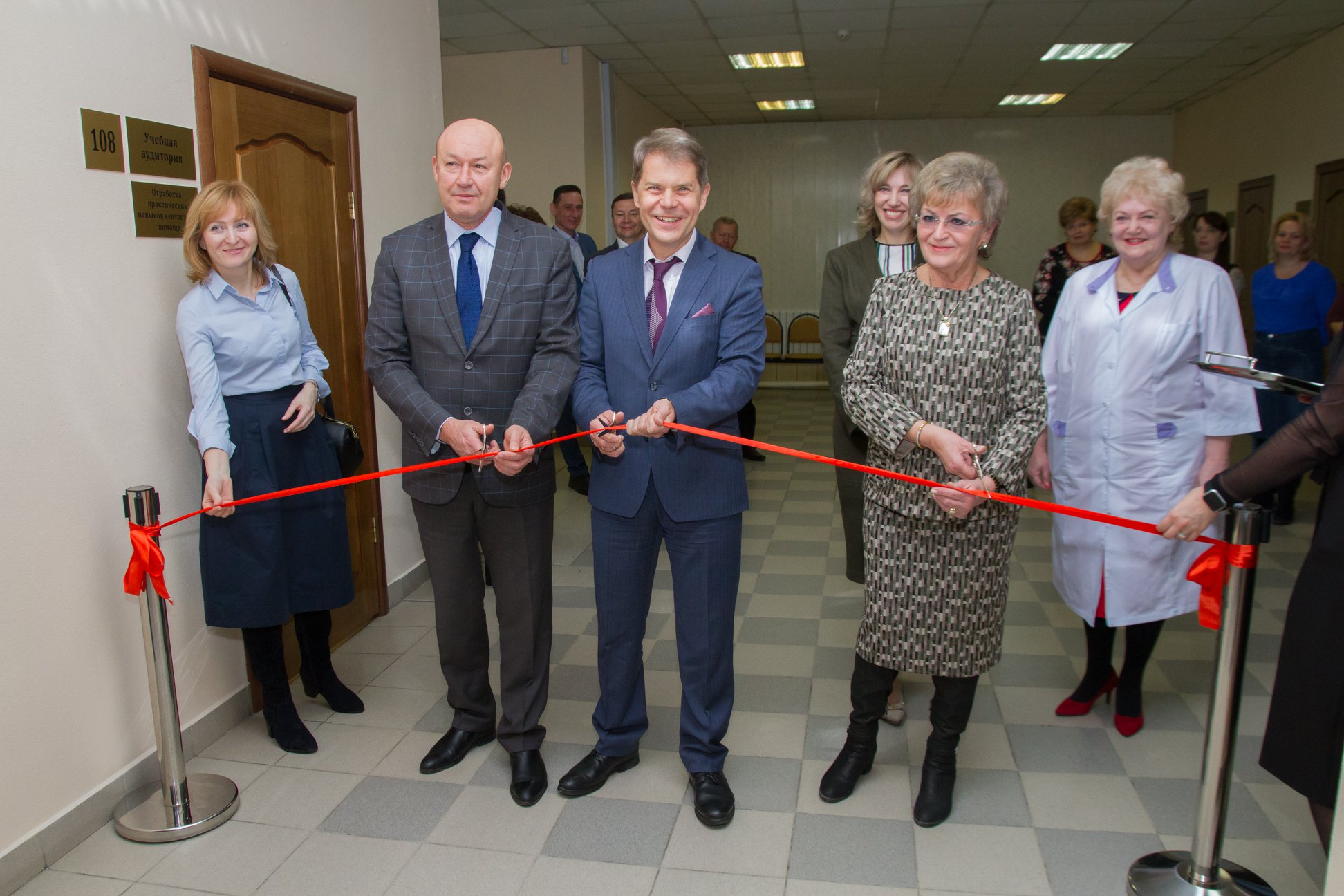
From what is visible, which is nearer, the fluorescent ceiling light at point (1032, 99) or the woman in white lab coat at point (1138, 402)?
the woman in white lab coat at point (1138, 402)

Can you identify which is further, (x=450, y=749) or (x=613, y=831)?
(x=450, y=749)

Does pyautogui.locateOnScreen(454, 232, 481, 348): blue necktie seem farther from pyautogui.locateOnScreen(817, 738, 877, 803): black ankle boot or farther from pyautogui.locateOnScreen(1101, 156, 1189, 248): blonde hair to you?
pyautogui.locateOnScreen(1101, 156, 1189, 248): blonde hair

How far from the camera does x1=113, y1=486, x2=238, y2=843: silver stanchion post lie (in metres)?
2.64

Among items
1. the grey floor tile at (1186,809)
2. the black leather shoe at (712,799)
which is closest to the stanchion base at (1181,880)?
the grey floor tile at (1186,809)

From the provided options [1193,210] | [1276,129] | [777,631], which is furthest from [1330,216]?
[777,631]

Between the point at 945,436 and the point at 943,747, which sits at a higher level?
the point at 945,436

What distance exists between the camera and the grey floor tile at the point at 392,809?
8.91ft

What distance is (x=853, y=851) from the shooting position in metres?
2.57

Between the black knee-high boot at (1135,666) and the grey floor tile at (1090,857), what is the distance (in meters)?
0.68

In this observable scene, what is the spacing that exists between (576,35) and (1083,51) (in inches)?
194

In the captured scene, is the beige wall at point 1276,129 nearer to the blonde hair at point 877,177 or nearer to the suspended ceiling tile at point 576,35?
the suspended ceiling tile at point 576,35

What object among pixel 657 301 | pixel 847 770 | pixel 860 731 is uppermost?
pixel 657 301

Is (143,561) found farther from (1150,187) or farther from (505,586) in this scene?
(1150,187)

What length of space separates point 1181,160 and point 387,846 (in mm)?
13337
